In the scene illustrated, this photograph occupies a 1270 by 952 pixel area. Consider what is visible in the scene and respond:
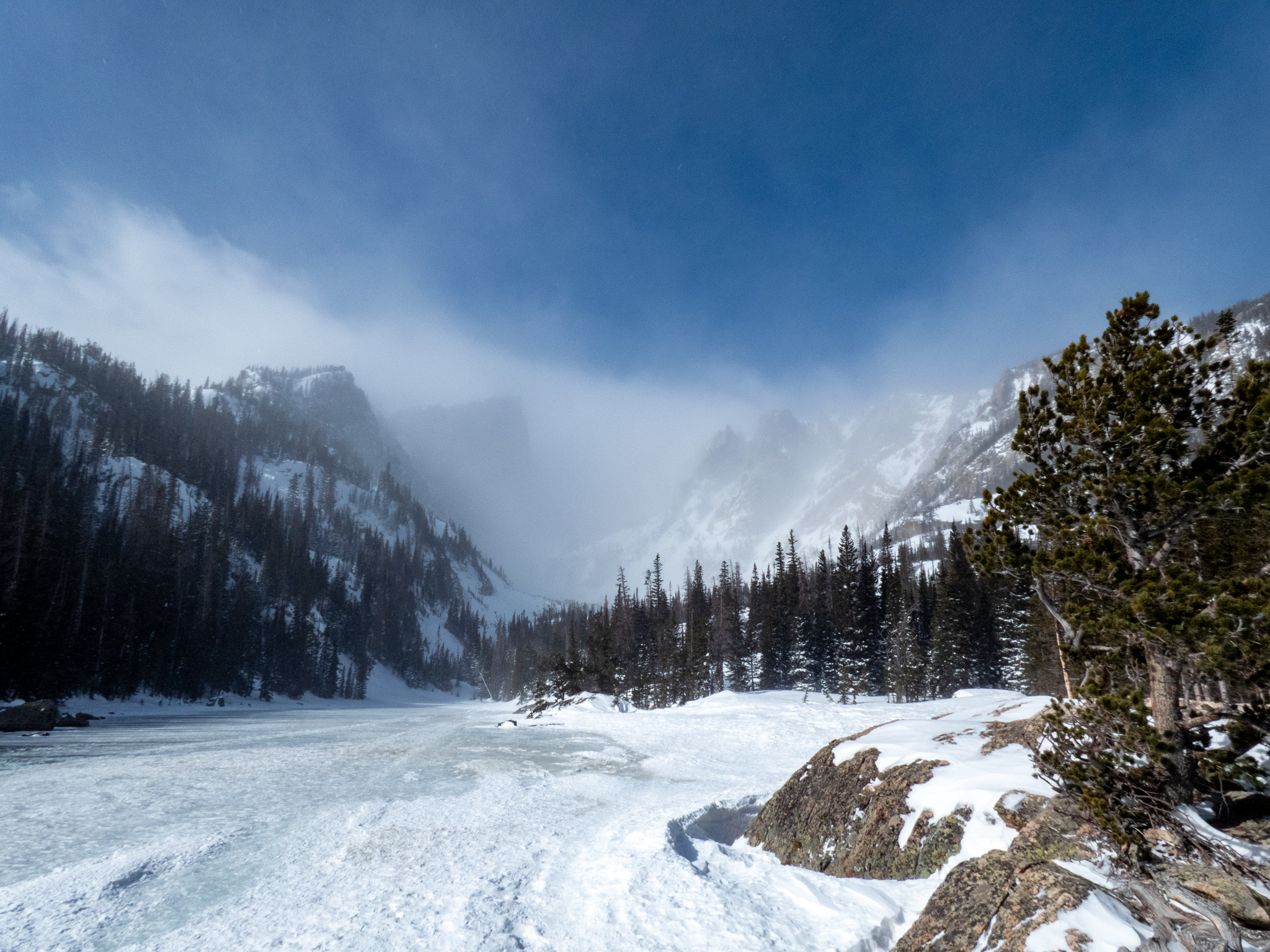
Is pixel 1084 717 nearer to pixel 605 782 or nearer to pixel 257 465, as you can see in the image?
pixel 605 782

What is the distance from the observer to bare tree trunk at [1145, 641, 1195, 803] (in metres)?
6.22

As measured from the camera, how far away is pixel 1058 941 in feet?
12.7

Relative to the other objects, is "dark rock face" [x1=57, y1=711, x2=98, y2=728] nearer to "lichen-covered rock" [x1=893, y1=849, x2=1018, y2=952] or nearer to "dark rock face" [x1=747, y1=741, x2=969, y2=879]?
"dark rock face" [x1=747, y1=741, x2=969, y2=879]

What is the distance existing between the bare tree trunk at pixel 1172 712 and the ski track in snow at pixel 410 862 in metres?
3.01

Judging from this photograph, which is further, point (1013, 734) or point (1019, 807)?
point (1013, 734)

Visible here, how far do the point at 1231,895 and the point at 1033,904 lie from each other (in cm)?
144

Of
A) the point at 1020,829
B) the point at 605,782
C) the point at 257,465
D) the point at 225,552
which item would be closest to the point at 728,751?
the point at 605,782

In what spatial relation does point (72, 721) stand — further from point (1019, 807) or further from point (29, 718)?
point (1019, 807)

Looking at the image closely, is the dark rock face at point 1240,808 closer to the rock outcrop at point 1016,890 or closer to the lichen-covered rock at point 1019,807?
the rock outcrop at point 1016,890

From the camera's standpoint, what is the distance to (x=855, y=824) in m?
8.80

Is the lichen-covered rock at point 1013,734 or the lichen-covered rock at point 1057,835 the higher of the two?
the lichen-covered rock at point 1013,734

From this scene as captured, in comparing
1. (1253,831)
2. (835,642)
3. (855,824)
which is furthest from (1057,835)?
(835,642)

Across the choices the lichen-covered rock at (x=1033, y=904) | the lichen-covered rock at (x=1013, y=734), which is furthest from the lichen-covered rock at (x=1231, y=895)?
the lichen-covered rock at (x=1013, y=734)

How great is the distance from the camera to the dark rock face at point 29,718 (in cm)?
3075
